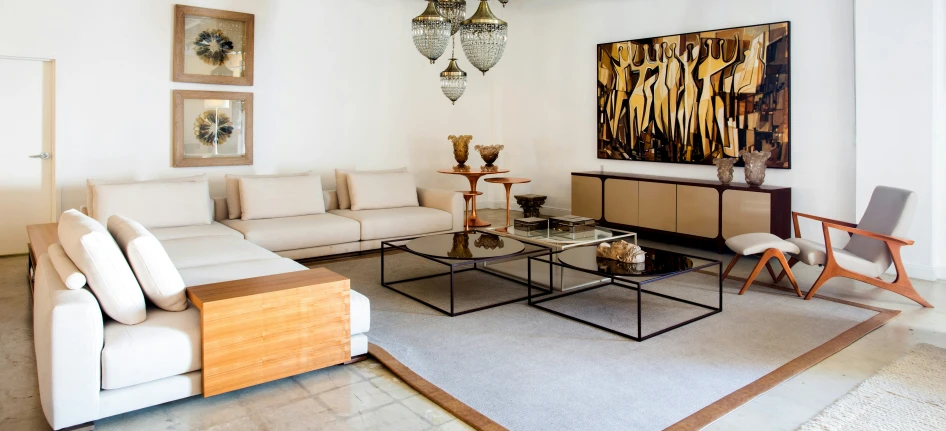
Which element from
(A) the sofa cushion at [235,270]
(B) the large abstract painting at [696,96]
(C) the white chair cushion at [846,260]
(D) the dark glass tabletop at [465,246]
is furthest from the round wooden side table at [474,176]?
(C) the white chair cushion at [846,260]

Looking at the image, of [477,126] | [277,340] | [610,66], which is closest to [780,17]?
[610,66]

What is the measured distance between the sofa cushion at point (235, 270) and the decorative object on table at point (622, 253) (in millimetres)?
1955

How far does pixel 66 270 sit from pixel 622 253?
3075 mm

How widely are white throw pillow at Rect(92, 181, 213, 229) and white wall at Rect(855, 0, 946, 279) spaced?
556 centimetres

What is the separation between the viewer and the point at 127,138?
20.6 feet

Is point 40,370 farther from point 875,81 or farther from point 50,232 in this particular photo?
point 875,81

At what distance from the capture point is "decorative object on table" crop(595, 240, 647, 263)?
13.9 ft

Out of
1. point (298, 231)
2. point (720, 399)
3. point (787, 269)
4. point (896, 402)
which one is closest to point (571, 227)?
point (787, 269)

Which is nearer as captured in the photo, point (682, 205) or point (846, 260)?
point (846, 260)

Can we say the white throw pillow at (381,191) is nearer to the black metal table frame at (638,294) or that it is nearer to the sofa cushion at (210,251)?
the sofa cushion at (210,251)

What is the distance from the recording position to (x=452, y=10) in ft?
16.0

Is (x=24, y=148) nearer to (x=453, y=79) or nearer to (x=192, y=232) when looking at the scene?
(x=192, y=232)

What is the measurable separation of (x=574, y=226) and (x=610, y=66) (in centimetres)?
312

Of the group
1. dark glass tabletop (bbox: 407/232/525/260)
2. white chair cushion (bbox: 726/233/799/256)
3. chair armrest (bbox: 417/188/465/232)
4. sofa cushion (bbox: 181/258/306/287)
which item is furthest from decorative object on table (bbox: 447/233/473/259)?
white chair cushion (bbox: 726/233/799/256)
